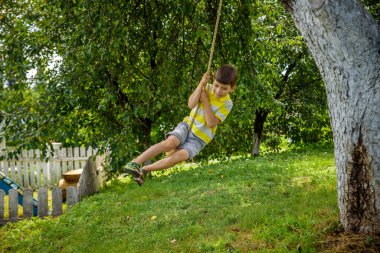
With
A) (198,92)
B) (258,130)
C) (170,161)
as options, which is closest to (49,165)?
(258,130)

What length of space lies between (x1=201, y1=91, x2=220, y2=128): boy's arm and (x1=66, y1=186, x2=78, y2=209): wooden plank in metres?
4.78

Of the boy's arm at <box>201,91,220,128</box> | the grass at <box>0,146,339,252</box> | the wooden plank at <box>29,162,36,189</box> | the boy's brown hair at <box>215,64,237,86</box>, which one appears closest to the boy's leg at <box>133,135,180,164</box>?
the boy's arm at <box>201,91,220,128</box>

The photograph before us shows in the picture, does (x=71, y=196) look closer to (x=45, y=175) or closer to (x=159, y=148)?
(x=45, y=175)

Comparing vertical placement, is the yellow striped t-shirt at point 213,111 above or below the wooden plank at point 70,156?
above

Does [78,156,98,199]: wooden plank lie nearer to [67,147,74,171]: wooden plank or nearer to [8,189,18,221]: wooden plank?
[8,189,18,221]: wooden plank

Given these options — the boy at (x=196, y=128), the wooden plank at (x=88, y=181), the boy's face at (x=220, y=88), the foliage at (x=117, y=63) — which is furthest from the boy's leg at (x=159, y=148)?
the wooden plank at (x=88, y=181)

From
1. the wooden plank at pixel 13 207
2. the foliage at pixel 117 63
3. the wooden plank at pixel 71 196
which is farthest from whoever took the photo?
the wooden plank at pixel 71 196

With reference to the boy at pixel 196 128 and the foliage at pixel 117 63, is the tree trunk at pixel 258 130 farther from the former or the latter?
the boy at pixel 196 128

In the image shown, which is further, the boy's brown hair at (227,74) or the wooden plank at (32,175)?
the wooden plank at (32,175)

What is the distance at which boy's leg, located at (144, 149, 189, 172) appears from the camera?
13.7ft

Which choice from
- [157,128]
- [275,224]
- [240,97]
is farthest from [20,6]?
[275,224]

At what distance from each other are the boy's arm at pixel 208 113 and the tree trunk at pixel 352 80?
1.16 metres

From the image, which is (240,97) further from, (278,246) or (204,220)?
(278,246)

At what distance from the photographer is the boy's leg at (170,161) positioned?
4.18 meters
